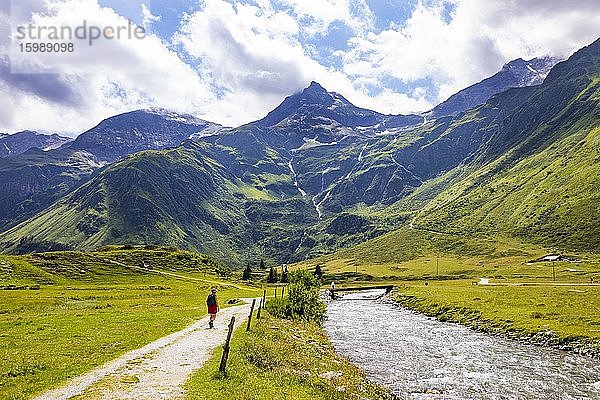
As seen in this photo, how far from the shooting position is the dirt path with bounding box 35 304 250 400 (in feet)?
78.9

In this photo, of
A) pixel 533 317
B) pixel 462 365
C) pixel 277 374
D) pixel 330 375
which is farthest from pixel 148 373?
pixel 533 317

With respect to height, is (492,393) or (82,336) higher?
(82,336)

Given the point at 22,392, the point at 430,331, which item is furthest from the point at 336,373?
the point at 430,331

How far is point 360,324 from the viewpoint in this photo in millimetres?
82938

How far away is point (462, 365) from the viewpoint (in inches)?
1881

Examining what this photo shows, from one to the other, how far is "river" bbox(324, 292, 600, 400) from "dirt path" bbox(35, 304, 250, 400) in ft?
54.0

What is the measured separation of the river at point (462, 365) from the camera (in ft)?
124

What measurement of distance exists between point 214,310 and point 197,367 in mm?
22018

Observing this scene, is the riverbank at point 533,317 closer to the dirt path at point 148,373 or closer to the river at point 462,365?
the river at point 462,365

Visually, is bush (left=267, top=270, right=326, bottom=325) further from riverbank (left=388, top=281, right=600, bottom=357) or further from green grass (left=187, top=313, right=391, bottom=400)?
green grass (left=187, top=313, right=391, bottom=400)

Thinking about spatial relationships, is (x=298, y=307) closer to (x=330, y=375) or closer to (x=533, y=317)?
(x=533, y=317)

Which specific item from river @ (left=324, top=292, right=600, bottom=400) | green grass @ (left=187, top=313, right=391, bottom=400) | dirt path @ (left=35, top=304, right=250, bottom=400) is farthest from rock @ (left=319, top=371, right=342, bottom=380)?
dirt path @ (left=35, top=304, right=250, bottom=400)

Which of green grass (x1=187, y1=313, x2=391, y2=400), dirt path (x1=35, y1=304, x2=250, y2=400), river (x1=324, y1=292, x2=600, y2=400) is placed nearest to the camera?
dirt path (x1=35, y1=304, x2=250, y2=400)

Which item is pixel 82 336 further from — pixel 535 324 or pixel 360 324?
pixel 535 324
